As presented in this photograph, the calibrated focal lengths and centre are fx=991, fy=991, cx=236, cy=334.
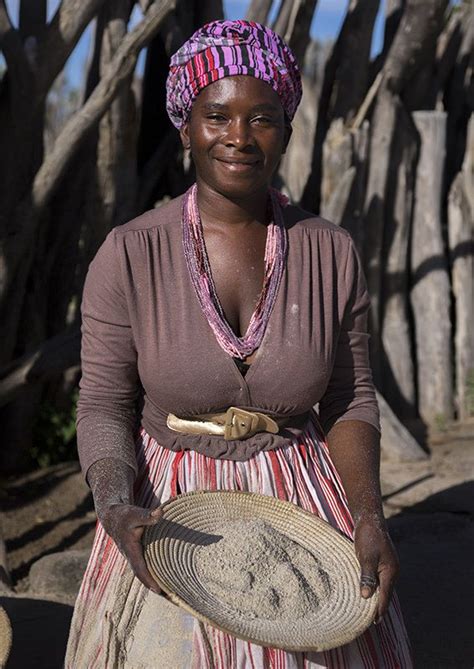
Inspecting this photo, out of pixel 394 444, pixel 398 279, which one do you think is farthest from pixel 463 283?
pixel 394 444

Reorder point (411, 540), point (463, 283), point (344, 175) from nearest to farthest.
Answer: point (411, 540) < point (344, 175) < point (463, 283)

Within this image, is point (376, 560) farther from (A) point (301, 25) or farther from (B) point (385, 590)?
(A) point (301, 25)

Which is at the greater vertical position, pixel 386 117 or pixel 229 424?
pixel 386 117

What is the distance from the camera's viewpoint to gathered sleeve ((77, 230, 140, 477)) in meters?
2.23

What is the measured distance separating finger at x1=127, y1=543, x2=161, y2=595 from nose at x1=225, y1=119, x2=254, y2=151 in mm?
881

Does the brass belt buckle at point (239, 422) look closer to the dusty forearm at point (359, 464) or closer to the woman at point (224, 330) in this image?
the woman at point (224, 330)

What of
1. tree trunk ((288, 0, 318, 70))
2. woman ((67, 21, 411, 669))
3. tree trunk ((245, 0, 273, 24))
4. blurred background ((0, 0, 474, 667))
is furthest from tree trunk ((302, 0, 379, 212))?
woman ((67, 21, 411, 669))

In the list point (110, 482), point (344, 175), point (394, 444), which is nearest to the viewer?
point (110, 482)

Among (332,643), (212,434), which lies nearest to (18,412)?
(212,434)

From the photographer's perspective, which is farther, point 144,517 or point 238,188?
point 238,188

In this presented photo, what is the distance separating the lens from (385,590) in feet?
6.60

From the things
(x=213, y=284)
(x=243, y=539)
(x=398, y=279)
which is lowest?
(x=398, y=279)

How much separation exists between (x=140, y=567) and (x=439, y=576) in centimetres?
198

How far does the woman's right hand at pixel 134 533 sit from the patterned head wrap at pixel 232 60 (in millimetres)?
928
